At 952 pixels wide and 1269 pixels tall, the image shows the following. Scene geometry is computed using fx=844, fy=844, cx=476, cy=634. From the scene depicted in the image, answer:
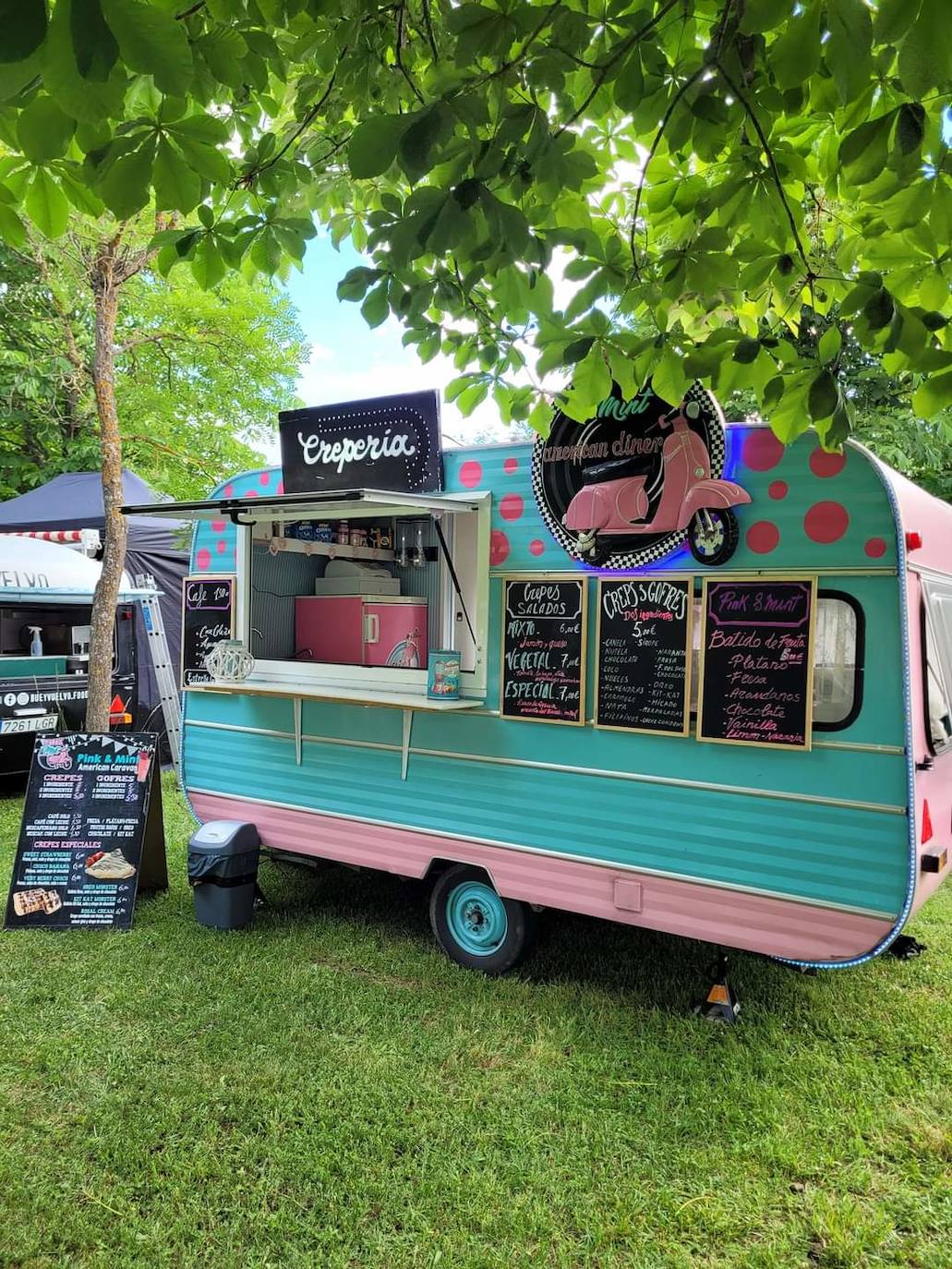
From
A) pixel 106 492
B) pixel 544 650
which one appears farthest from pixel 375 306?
pixel 106 492

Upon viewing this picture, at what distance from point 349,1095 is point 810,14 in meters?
3.59

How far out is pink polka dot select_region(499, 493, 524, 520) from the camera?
4125 millimetres

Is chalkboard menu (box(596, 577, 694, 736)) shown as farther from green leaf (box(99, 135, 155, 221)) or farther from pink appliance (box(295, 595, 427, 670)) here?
green leaf (box(99, 135, 155, 221))

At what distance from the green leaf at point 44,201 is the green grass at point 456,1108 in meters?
2.93

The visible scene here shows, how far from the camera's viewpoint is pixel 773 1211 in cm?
268

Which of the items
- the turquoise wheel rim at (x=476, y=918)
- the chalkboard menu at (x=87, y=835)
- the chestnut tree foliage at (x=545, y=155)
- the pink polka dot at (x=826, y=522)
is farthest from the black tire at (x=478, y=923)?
the chestnut tree foliage at (x=545, y=155)

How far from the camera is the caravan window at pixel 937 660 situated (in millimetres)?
3369

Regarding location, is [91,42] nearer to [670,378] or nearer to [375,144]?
[375,144]

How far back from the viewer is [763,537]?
346cm

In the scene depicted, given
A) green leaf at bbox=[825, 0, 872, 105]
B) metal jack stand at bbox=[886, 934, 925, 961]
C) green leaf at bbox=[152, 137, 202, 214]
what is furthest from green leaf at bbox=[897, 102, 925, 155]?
metal jack stand at bbox=[886, 934, 925, 961]

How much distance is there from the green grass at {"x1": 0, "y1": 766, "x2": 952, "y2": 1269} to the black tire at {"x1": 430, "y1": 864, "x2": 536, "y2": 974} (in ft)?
0.33

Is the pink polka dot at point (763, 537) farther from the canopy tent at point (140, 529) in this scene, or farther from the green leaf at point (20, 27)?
the canopy tent at point (140, 529)

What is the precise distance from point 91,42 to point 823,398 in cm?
176

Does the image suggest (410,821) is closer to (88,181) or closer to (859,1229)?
(859,1229)
